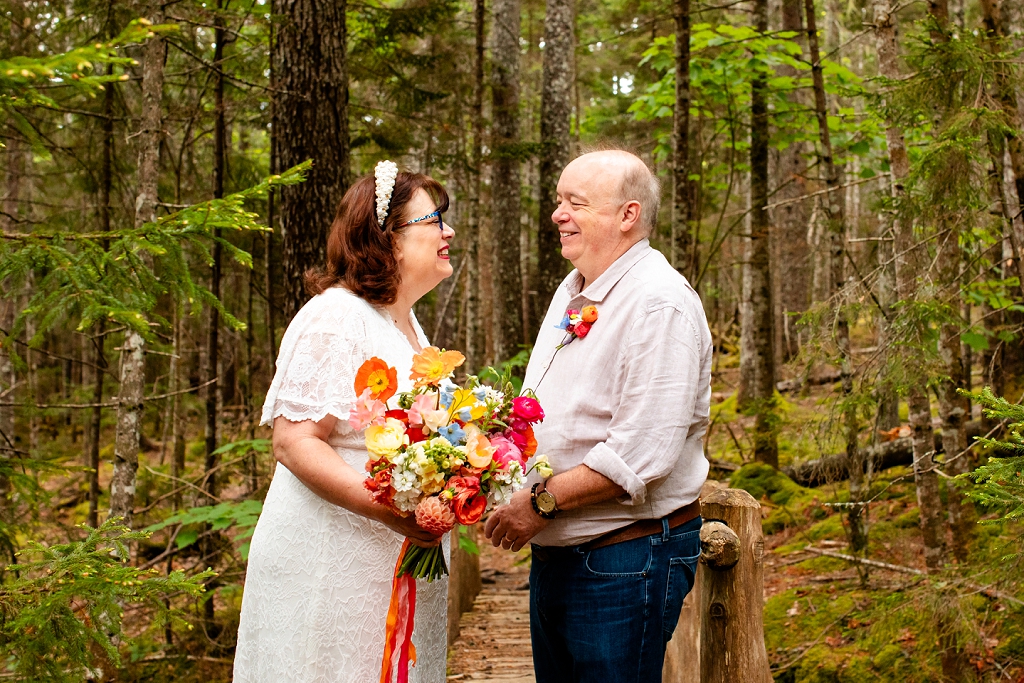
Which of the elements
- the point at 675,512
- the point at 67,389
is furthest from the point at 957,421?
the point at 67,389

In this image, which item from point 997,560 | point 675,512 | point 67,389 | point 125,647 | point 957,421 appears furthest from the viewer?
point 67,389

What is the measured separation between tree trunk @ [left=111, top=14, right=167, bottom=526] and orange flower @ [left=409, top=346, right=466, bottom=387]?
10.9ft

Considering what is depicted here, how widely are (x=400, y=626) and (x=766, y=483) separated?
6.13 metres

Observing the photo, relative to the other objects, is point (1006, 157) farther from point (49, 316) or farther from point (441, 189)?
point (49, 316)

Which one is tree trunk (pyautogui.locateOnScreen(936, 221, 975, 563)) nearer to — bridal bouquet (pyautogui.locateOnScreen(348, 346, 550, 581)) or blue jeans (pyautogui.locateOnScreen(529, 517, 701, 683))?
blue jeans (pyautogui.locateOnScreen(529, 517, 701, 683))

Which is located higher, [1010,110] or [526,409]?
[1010,110]

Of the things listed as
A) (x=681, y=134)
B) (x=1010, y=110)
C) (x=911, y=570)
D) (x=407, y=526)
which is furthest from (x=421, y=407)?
(x=681, y=134)

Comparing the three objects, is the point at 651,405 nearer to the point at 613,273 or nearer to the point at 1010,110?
the point at 613,273

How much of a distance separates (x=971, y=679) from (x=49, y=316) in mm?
4766

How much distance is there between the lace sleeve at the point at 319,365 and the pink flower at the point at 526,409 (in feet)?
1.87

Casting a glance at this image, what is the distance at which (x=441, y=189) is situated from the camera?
2998 millimetres

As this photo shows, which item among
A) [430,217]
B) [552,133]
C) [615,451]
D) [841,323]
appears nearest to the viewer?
[615,451]

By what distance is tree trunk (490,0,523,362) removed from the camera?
11.0 m

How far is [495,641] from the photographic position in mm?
5355
